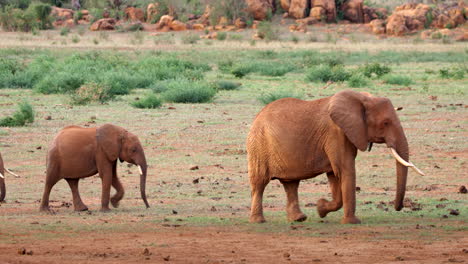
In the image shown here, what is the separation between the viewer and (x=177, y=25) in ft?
203

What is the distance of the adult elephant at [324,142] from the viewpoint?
8.52 metres

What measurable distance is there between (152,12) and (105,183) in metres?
59.8

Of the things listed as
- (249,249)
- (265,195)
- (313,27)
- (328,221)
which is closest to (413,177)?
(265,195)

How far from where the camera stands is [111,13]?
69.9 metres

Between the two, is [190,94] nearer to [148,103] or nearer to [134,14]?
[148,103]

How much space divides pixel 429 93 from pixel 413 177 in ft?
41.9

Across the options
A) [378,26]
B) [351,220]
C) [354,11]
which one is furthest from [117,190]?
[354,11]

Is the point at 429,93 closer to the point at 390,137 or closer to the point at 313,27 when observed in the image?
the point at 390,137

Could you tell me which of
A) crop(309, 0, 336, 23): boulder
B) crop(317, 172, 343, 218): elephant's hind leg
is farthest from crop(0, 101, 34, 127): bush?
crop(309, 0, 336, 23): boulder

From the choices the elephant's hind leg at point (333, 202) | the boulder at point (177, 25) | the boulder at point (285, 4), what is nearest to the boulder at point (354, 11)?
the boulder at point (285, 4)

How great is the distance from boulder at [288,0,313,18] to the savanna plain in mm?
33800

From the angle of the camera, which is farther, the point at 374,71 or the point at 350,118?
the point at 374,71

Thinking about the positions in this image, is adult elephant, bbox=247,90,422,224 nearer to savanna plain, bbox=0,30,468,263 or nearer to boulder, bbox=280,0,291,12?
savanna plain, bbox=0,30,468,263

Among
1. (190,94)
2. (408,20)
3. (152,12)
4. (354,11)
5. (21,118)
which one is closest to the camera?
(21,118)
